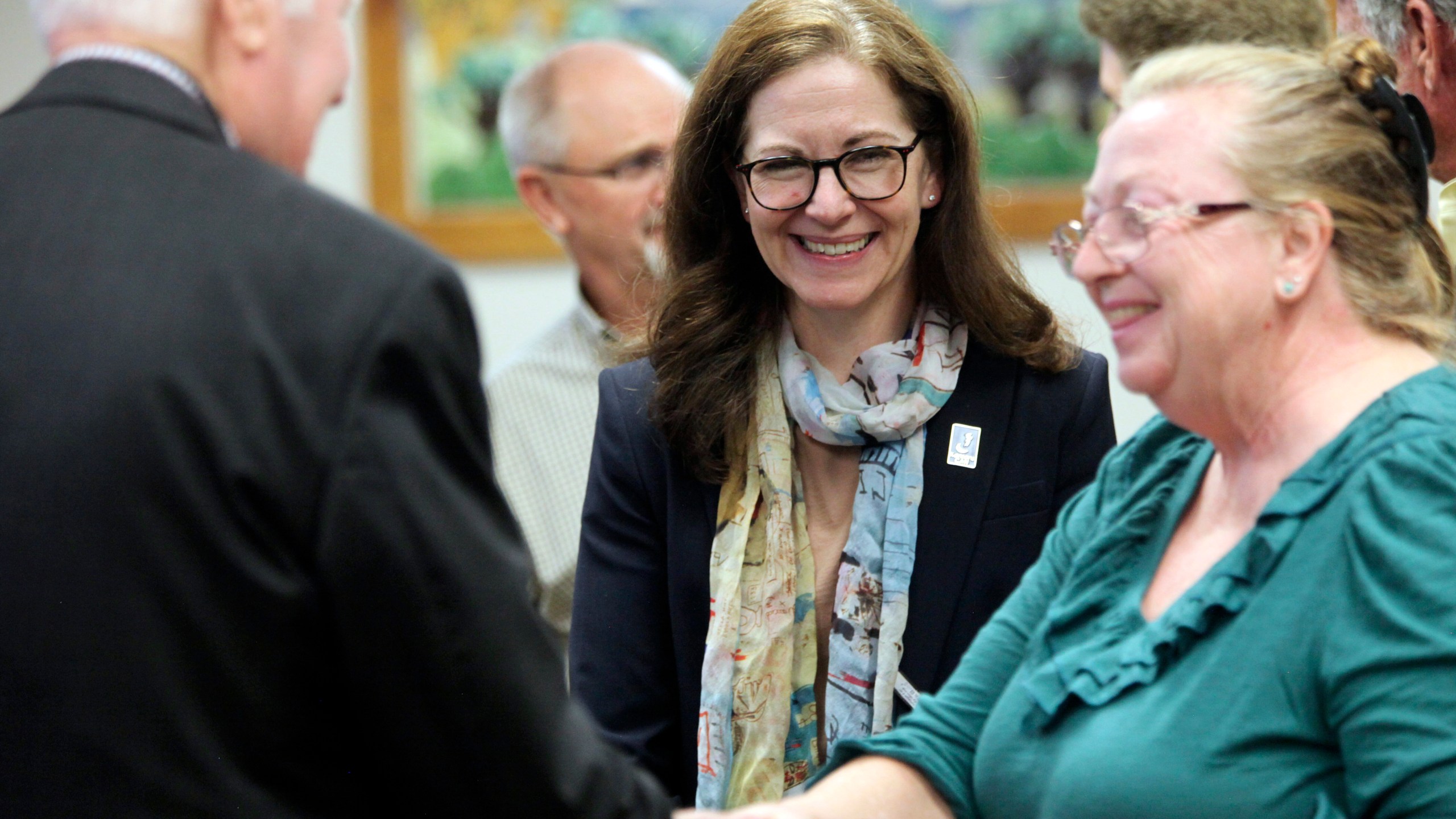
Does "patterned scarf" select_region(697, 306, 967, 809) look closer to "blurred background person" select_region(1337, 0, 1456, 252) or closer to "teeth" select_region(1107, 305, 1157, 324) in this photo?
"teeth" select_region(1107, 305, 1157, 324)

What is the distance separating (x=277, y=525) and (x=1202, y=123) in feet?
3.25

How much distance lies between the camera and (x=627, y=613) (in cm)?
215

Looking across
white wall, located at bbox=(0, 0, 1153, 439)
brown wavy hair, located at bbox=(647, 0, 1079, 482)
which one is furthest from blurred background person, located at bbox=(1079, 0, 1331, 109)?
white wall, located at bbox=(0, 0, 1153, 439)

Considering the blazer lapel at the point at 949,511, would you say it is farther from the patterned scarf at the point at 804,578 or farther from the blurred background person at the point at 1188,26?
the blurred background person at the point at 1188,26

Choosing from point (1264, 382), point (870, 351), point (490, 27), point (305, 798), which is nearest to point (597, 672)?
point (870, 351)

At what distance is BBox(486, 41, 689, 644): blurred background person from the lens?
319 cm

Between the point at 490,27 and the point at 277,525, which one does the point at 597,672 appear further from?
the point at 490,27

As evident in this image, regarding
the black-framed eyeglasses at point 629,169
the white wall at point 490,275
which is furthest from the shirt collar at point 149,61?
the white wall at point 490,275

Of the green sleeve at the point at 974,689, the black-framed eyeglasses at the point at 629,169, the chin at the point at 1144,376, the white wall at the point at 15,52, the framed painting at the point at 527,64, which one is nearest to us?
the chin at the point at 1144,376

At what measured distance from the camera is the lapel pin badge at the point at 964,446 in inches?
83.9

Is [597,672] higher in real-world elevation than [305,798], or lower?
lower

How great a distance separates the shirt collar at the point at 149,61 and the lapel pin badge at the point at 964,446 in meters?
1.16

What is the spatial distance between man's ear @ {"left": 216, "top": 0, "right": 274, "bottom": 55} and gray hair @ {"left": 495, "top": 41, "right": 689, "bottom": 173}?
2110mm

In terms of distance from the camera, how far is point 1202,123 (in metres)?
1.55
